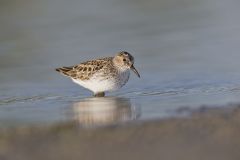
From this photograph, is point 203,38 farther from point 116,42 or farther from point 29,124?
point 29,124

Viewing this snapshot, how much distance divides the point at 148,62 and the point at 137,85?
5.08 ft

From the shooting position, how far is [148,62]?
565 inches

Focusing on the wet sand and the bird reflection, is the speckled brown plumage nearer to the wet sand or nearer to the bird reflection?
the bird reflection

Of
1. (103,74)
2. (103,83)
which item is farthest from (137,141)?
(103,74)

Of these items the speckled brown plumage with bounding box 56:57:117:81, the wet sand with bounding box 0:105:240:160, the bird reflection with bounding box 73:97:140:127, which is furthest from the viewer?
the speckled brown plumage with bounding box 56:57:117:81

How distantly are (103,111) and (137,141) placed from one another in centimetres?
236

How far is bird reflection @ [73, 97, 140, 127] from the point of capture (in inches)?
373

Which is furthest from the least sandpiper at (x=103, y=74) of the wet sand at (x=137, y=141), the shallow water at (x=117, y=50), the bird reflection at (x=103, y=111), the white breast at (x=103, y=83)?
the wet sand at (x=137, y=141)

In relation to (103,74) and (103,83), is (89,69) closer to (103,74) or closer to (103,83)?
(103,74)

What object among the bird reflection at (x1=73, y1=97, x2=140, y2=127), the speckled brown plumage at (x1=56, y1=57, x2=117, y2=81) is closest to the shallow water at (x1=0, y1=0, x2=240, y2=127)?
the bird reflection at (x1=73, y1=97, x2=140, y2=127)

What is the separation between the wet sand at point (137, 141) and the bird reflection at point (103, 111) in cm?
49

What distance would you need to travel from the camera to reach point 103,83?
12234mm

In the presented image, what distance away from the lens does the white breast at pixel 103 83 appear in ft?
39.9

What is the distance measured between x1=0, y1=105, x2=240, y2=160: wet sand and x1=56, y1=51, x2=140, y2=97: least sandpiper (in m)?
3.07
